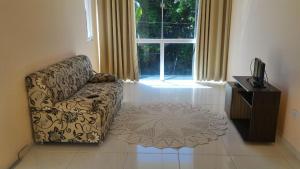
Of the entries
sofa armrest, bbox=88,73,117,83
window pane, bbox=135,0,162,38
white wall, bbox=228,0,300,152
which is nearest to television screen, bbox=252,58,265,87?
white wall, bbox=228,0,300,152

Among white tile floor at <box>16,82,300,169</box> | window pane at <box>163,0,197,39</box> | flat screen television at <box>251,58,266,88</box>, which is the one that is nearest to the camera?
white tile floor at <box>16,82,300,169</box>

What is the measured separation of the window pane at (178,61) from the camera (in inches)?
228

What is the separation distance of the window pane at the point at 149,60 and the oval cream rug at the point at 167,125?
5.68 feet

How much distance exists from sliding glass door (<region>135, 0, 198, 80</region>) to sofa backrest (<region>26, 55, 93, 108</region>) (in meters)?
2.20

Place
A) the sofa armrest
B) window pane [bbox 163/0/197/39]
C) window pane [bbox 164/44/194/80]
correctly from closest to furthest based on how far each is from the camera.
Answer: the sofa armrest → window pane [bbox 163/0/197/39] → window pane [bbox 164/44/194/80]

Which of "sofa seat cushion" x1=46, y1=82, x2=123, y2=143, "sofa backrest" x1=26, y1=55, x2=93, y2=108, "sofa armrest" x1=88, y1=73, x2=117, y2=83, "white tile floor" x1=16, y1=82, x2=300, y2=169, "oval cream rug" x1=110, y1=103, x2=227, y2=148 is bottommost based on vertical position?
"white tile floor" x1=16, y1=82, x2=300, y2=169

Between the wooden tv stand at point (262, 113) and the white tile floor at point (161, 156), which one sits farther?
the wooden tv stand at point (262, 113)

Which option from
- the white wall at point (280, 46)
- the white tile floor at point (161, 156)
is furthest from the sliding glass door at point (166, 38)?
the white tile floor at point (161, 156)

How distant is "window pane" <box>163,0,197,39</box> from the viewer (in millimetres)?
5520

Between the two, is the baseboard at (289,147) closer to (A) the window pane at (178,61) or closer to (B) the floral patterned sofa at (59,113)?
(B) the floral patterned sofa at (59,113)

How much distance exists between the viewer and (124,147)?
9.76ft

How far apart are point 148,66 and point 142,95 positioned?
1213mm

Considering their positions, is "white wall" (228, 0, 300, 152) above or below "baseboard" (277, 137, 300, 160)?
above

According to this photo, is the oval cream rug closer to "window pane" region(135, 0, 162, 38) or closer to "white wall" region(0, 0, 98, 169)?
"white wall" region(0, 0, 98, 169)
